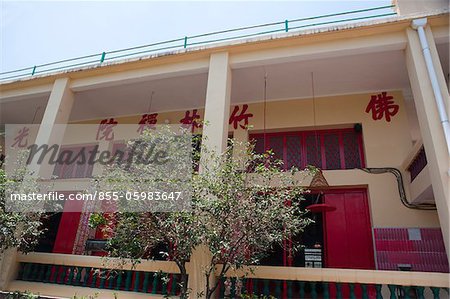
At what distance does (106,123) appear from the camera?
8773mm

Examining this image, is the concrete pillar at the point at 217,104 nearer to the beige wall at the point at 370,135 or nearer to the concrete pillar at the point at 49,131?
the beige wall at the point at 370,135

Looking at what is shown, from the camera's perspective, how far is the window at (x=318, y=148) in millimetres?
6793

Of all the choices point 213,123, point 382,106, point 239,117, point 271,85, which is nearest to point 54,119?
point 213,123

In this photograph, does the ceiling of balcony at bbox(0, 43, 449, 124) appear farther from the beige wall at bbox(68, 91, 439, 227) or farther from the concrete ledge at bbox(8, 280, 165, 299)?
the concrete ledge at bbox(8, 280, 165, 299)

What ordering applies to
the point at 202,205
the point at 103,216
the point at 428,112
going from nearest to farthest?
the point at 202,205 < the point at 103,216 < the point at 428,112

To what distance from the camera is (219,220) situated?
3516 mm

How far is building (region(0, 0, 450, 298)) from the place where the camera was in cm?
435

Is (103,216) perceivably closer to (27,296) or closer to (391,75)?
(27,296)

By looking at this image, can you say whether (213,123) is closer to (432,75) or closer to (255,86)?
(255,86)

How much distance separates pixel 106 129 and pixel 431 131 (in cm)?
772

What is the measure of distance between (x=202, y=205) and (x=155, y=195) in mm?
592

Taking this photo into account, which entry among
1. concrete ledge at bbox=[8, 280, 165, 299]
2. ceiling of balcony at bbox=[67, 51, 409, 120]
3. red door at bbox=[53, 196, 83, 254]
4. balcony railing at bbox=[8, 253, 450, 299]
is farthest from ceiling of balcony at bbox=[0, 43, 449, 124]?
concrete ledge at bbox=[8, 280, 165, 299]

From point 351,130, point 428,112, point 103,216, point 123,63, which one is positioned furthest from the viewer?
point 351,130

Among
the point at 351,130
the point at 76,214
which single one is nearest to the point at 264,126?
the point at 351,130
